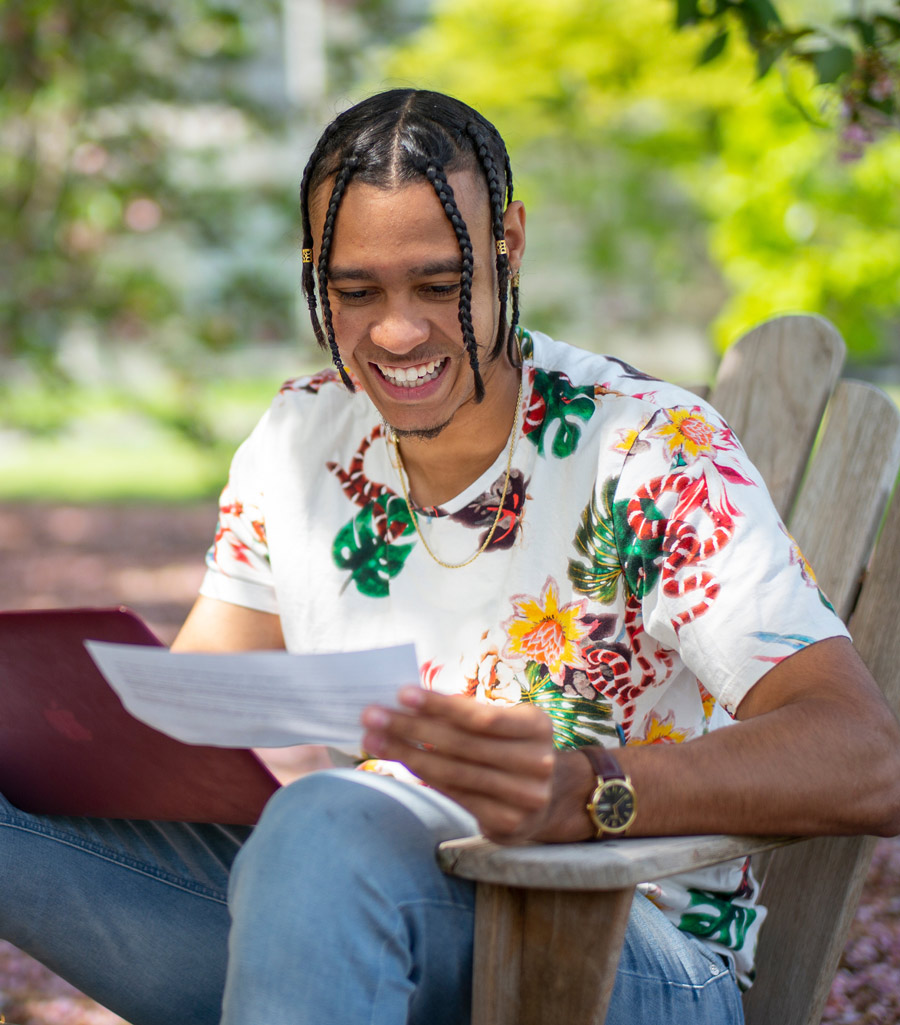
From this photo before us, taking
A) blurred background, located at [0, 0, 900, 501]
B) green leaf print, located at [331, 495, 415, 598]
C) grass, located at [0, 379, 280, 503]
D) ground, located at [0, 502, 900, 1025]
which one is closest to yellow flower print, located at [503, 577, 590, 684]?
green leaf print, located at [331, 495, 415, 598]

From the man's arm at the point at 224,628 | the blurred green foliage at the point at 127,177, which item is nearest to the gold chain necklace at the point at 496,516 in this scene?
the man's arm at the point at 224,628

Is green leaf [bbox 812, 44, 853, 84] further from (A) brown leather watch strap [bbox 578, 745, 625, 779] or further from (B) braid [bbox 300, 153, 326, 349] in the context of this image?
(A) brown leather watch strap [bbox 578, 745, 625, 779]

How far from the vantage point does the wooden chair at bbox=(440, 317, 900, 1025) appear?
1156 mm

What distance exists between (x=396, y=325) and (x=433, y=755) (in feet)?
2.23

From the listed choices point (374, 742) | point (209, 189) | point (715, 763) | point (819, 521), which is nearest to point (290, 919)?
point (374, 742)

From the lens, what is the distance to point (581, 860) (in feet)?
3.69

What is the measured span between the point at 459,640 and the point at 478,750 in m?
0.54

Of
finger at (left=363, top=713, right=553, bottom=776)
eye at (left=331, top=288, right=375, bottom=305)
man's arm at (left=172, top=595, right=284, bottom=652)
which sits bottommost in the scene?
man's arm at (left=172, top=595, right=284, bottom=652)

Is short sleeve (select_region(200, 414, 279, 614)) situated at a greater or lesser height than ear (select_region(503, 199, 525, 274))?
lesser

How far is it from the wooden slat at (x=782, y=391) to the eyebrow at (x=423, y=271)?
34.6 inches

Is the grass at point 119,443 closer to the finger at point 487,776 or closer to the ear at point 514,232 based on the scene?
the ear at point 514,232

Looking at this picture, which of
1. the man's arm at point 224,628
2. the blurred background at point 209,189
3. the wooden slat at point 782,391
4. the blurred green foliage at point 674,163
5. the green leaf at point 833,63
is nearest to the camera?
the man's arm at point 224,628

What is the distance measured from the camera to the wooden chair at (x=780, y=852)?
116 centimetres

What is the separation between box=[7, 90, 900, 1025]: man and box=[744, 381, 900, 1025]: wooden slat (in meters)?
0.20
